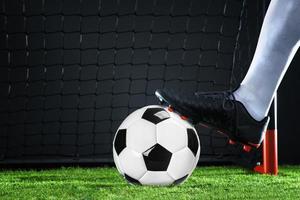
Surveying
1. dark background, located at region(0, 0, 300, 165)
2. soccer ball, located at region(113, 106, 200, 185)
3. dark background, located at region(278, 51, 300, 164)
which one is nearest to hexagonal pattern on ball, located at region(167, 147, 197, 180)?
soccer ball, located at region(113, 106, 200, 185)

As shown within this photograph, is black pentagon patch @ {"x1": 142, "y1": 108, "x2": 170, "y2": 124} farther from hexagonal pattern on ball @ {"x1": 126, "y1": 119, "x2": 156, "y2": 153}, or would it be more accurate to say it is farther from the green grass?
the green grass

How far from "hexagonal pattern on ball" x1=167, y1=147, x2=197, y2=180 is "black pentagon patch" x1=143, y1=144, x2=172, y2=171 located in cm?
2

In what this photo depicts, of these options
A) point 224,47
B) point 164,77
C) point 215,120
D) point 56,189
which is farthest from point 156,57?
point 215,120

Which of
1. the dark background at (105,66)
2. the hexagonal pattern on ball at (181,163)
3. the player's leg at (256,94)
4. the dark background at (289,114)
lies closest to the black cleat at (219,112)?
the player's leg at (256,94)

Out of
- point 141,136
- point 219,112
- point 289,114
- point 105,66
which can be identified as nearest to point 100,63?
point 105,66

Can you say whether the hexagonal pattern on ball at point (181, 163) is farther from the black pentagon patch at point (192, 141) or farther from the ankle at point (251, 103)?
the ankle at point (251, 103)

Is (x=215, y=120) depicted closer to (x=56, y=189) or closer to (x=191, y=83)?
(x=56, y=189)

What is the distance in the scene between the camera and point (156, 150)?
2.09 m

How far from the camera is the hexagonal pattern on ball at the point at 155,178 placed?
6.86ft

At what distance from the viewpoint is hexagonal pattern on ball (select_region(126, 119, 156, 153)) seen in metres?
2.10

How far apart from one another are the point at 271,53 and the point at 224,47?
145 centimetres

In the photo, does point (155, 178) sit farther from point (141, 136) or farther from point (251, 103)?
point (251, 103)

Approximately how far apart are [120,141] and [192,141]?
26 cm

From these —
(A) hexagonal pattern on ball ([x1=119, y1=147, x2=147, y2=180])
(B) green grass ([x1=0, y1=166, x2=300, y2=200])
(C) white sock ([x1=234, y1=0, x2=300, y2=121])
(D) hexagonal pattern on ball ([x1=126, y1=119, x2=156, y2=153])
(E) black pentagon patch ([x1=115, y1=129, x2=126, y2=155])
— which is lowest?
(B) green grass ([x1=0, y1=166, x2=300, y2=200])
